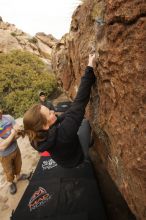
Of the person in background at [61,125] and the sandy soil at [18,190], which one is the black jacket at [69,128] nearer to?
the person in background at [61,125]

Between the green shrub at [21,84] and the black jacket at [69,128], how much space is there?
10.9 metres

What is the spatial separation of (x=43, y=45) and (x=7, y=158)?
34950 mm

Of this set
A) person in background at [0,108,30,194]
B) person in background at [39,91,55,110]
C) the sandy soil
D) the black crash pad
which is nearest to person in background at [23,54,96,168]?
the black crash pad

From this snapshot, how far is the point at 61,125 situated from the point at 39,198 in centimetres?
250

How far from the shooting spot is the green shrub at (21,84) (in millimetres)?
13609

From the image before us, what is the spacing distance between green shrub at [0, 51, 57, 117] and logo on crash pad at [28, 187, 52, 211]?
9198 mm

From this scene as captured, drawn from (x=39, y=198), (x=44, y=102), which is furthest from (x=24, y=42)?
(x=39, y=198)

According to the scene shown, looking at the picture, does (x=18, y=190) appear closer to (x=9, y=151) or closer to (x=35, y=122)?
(x=9, y=151)

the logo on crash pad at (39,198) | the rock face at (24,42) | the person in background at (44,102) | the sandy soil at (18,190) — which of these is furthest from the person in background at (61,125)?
the rock face at (24,42)

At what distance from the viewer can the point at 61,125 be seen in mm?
2621

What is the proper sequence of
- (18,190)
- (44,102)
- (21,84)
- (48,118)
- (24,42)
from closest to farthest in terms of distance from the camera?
1. (48,118)
2. (18,190)
3. (44,102)
4. (21,84)
5. (24,42)

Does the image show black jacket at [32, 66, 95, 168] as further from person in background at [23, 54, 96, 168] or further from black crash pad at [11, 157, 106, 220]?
black crash pad at [11, 157, 106, 220]

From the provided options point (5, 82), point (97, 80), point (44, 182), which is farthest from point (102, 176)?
point (5, 82)

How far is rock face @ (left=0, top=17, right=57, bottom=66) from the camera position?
88.7ft
